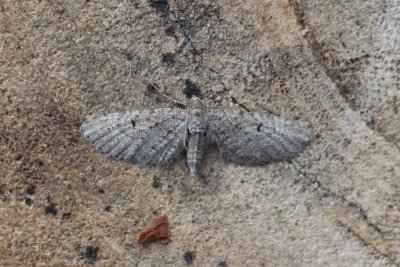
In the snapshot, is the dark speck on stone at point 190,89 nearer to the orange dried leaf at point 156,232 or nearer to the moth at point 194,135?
the moth at point 194,135

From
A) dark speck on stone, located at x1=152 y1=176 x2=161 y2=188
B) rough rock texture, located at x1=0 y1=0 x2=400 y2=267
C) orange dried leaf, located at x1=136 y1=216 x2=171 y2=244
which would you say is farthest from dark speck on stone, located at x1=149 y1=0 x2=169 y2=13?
orange dried leaf, located at x1=136 y1=216 x2=171 y2=244

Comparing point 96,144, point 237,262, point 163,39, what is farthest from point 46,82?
point 237,262

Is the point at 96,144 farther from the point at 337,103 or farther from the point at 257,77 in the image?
the point at 337,103

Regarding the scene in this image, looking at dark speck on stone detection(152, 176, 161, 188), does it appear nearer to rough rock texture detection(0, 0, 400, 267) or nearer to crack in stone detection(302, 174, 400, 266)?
rough rock texture detection(0, 0, 400, 267)

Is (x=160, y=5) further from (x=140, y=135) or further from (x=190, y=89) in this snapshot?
(x=140, y=135)

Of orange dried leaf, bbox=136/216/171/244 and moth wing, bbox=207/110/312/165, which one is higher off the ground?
moth wing, bbox=207/110/312/165

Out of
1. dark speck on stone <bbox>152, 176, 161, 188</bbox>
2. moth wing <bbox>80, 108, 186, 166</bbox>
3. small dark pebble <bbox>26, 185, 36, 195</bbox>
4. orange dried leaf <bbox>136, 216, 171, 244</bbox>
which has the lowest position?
orange dried leaf <bbox>136, 216, 171, 244</bbox>
